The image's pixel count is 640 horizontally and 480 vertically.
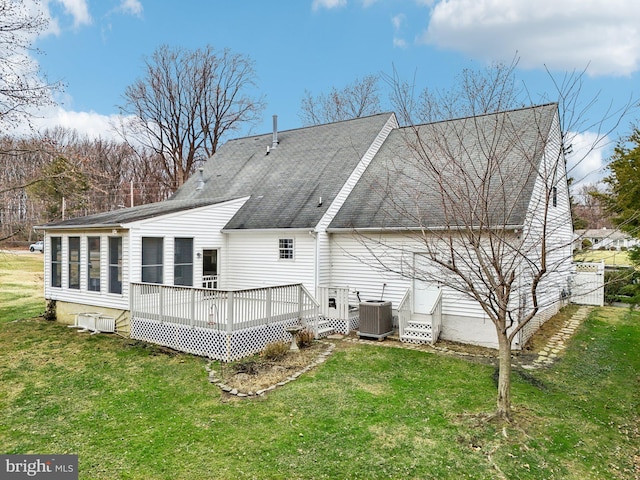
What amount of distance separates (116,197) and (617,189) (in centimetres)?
3782

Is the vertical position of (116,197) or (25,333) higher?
(116,197)

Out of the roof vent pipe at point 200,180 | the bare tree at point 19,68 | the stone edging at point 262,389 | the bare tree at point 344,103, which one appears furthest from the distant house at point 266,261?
the bare tree at point 344,103

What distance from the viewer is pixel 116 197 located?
36.5 metres

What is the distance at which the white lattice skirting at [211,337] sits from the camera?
8.69 meters

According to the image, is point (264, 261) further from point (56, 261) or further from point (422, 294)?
point (56, 261)

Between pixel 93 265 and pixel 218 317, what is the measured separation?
203 inches

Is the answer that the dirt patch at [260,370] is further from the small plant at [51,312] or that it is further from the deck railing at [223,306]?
the small plant at [51,312]

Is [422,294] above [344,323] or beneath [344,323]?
above

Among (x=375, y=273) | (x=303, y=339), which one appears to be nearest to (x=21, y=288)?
(x=303, y=339)

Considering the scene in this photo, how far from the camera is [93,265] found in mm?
11461

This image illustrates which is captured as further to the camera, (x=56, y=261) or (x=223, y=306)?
(x=56, y=261)

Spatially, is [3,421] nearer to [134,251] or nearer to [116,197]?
[134,251]

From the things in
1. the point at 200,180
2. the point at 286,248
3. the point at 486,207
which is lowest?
the point at 286,248

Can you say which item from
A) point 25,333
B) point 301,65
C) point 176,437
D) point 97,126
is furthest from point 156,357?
point 97,126
